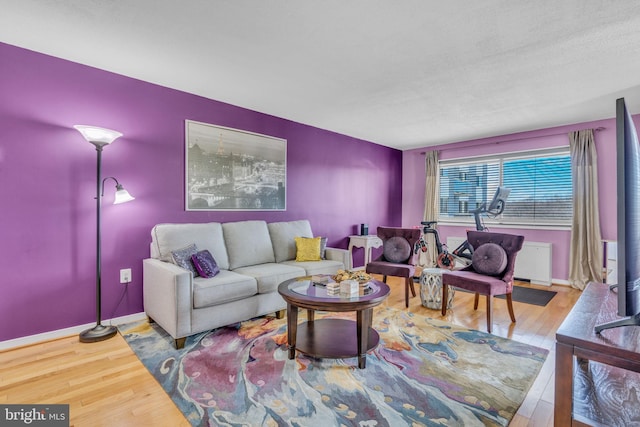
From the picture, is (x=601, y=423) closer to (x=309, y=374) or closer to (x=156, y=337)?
(x=309, y=374)

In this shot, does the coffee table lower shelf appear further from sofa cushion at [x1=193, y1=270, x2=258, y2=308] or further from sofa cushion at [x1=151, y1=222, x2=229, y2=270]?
sofa cushion at [x1=151, y1=222, x2=229, y2=270]

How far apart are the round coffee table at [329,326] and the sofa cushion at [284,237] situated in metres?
1.18

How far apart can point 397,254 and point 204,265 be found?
89.1 inches

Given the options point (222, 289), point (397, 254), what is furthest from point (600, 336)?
point (397, 254)

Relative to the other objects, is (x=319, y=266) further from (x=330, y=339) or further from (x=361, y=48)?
A: (x=361, y=48)

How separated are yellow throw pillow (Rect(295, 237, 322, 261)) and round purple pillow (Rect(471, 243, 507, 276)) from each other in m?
1.75

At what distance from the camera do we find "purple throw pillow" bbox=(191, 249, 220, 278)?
2762 mm

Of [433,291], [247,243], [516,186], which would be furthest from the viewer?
[516,186]

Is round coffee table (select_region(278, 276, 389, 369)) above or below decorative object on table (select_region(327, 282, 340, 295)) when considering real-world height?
below

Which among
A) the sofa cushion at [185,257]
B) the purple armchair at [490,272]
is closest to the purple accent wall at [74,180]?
the sofa cushion at [185,257]

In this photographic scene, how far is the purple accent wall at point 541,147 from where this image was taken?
13.3ft

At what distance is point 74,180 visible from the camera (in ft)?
8.75

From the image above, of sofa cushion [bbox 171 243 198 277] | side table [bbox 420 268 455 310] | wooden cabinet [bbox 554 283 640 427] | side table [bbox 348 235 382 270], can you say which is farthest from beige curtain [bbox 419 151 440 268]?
wooden cabinet [bbox 554 283 640 427]

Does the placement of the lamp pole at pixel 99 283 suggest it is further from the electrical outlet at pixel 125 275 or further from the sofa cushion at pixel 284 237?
the sofa cushion at pixel 284 237
